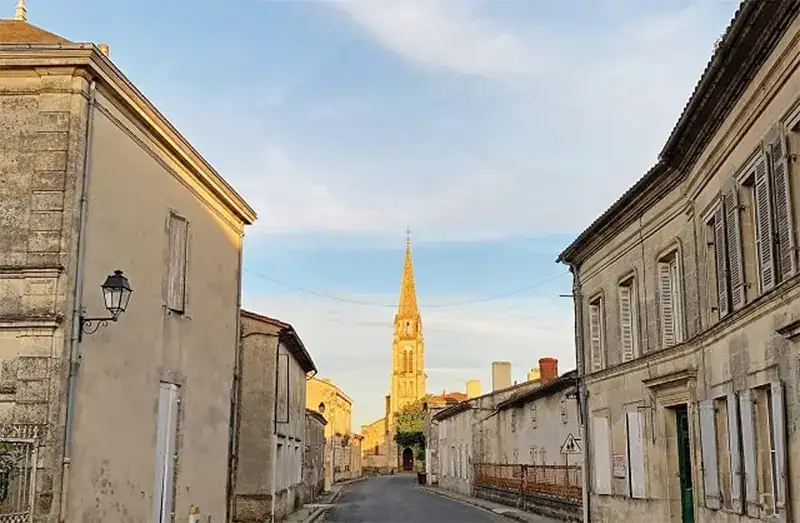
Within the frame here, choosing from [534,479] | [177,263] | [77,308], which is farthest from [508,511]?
[77,308]

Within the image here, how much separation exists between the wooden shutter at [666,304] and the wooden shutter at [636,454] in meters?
1.74

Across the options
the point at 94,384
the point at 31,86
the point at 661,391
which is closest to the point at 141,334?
the point at 94,384

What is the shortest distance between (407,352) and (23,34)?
330ft

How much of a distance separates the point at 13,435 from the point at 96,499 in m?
1.80

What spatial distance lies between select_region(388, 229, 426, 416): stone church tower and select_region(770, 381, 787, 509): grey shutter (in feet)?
327

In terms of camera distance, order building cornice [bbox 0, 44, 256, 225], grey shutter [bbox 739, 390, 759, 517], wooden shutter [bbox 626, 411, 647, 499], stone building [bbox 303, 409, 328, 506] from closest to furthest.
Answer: grey shutter [bbox 739, 390, 759, 517]
building cornice [bbox 0, 44, 256, 225]
wooden shutter [bbox 626, 411, 647, 499]
stone building [bbox 303, 409, 328, 506]

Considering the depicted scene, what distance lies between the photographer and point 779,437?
989 centimetres

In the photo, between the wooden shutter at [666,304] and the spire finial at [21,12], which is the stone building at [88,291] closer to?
the spire finial at [21,12]

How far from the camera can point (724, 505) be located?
12.4 m

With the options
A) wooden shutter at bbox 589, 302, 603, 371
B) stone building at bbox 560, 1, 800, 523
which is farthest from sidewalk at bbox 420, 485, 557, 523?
wooden shutter at bbox 589, 302, 603, 371

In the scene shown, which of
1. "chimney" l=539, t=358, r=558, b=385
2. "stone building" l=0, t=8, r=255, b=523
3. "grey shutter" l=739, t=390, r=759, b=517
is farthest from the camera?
"chimney" l=539, t=358, r=558, b=385

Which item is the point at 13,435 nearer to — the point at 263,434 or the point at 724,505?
the point at 724,505

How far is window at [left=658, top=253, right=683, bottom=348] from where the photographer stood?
15.4 metres

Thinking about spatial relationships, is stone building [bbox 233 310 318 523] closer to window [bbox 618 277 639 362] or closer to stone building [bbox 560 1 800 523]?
stone building [bbox 560 1 800 523]
